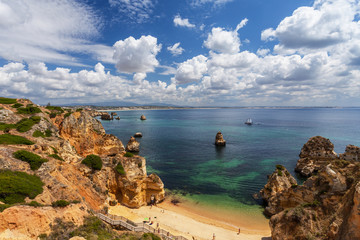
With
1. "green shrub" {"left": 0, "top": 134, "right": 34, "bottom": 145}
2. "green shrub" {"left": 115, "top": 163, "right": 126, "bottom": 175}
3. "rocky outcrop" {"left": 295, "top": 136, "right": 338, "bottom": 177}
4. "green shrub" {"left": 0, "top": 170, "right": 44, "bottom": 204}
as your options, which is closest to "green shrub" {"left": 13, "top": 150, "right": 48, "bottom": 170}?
"green shrub" {"left": 0, "top": 170, "right": 44, "bottom": 204}

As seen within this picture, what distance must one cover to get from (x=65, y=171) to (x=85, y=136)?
20778mm

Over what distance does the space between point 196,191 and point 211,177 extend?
838 cm

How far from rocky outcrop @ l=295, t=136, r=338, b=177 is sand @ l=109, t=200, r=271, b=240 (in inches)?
1070

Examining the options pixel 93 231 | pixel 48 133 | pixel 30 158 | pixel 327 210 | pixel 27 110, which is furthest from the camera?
pixel 27 110

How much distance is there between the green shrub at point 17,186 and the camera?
13645 mm

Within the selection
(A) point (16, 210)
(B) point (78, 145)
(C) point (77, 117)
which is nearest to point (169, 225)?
(A) point (16, 210)

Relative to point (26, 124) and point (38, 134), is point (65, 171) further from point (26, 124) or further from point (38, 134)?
point (26, 124)

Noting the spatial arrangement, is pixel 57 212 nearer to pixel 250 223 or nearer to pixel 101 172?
pixel 101 172

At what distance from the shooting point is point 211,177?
44.5 metres

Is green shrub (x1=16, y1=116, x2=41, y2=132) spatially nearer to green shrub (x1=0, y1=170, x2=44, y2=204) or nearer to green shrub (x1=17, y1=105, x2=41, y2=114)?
green shrub (x1=17, y1=105, x2=41, y2=114)

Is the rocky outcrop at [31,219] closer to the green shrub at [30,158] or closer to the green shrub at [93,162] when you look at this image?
the green shrub at [30,158]

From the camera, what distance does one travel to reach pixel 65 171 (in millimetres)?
22516

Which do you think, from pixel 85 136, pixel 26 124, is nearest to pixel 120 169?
pixel 26 124

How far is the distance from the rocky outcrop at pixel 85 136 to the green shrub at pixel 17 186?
24.9 meters
